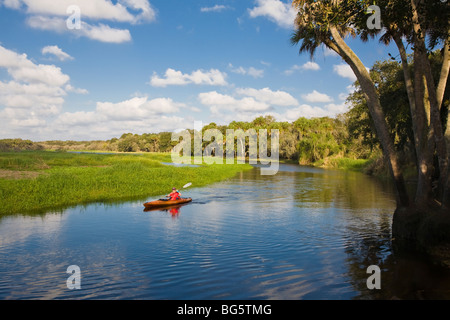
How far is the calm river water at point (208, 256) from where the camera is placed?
766 centimetres

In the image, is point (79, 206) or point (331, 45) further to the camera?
point (79, 206)

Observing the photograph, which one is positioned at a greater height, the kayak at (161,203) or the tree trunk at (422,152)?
the tree trunk at (422,152)

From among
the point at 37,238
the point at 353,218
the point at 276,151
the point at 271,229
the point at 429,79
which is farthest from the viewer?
the point at 276,151

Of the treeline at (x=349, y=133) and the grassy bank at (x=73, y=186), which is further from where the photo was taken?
the treeline at (x=349, y=133)

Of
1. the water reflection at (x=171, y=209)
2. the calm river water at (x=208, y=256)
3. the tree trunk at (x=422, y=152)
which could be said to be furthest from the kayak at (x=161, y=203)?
the tree trunk at (x=422, y=152)

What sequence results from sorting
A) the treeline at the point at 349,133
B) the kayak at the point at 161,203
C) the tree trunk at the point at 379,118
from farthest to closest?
the treeline at the point at 349,133 → the kayak at the point at 161,203 → the tree trunk at the point at 379,118

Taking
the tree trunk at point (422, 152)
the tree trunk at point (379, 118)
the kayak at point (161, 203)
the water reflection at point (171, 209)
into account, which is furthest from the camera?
the kayak at point (161, 203)

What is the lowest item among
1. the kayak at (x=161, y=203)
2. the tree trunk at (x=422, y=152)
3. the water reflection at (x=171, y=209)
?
the water reflection at (x=171, y=209)

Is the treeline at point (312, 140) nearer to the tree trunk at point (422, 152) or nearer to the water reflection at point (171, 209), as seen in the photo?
the water reflection at point (171, 209)

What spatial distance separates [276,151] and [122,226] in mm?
75371

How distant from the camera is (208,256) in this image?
10203mm
